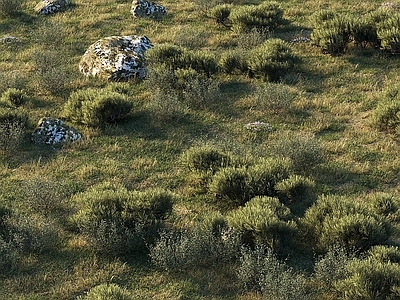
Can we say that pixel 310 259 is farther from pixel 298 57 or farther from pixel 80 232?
pixel 298 57

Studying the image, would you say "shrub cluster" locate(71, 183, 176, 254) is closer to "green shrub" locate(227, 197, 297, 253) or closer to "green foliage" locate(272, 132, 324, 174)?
"green shrub" locate(227, 197, 297, 253)

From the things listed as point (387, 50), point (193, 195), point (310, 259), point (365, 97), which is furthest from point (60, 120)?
point (387, 50)

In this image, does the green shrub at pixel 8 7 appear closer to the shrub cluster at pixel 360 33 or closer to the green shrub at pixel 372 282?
the shrub cluster at pixel 360 33

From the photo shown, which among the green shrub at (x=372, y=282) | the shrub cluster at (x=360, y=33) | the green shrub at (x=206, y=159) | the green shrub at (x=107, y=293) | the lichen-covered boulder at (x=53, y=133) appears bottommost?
the lichen-covered boulder at (x=53, y=133)

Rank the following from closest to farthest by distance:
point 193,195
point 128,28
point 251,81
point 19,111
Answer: point 193,195 < point 19,111 < point 251,81 < point 128,28

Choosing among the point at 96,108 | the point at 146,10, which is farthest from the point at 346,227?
the point at 146,10

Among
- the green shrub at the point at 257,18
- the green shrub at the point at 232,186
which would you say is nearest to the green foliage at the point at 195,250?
the green shrub at the point at 232,186

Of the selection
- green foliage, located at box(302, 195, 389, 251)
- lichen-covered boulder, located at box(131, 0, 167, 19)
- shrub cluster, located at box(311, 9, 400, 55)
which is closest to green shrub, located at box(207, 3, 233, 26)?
lichen-covered boulder, located at box(131, 0, 167, 19)
